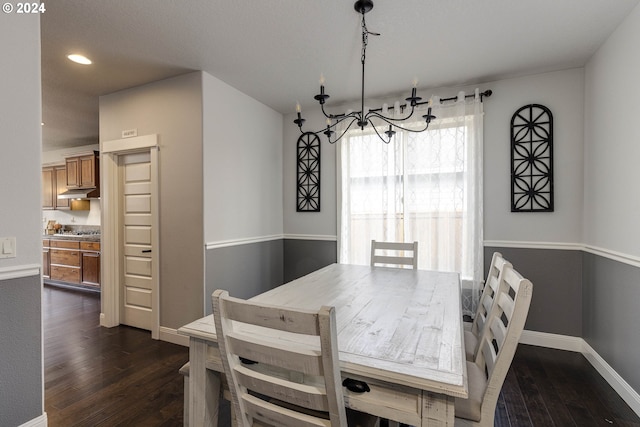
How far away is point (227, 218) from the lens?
10.4 feet

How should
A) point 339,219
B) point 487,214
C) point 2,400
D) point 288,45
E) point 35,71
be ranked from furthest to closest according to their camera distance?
point 339,219, point 487,214, point 288,45, point 35,71, point 2,400

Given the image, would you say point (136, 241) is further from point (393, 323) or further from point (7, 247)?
point (393, 323)

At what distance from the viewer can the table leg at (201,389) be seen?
1.25m

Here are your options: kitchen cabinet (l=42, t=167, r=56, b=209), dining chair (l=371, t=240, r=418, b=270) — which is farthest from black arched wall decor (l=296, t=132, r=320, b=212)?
kitchen cabinet (l=42, t=167, r=56, b=209)

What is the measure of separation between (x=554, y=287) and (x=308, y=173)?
292 cm

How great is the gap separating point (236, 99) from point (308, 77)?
871 mm

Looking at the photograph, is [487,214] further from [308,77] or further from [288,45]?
[288,45]

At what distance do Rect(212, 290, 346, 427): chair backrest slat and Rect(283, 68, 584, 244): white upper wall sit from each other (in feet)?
9.01

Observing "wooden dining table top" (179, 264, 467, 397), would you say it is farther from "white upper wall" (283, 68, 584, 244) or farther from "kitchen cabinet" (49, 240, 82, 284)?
"kitchen cabinet" (49, 240, 82, 284)

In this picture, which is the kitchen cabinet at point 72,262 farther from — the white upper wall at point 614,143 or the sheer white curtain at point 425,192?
the white upper wall at point 614,143

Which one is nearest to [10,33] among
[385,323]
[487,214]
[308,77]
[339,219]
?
[308,77]

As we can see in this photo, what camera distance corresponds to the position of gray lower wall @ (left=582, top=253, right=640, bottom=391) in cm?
199

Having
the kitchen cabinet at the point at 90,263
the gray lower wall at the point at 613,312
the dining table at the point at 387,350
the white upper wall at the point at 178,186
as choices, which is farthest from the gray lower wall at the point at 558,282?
the kitchen cabinet at the point at 90,263

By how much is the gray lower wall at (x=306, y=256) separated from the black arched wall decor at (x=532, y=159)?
2.07 m
